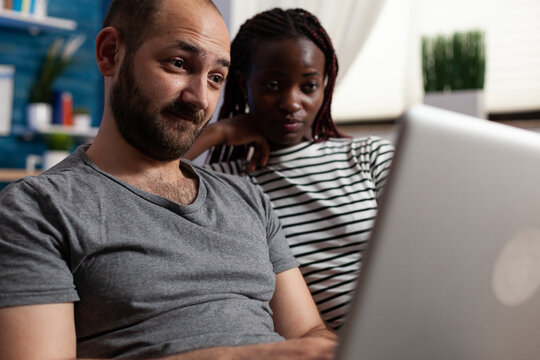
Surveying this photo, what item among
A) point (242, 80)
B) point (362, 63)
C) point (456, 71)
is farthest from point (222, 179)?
point (362, 63)

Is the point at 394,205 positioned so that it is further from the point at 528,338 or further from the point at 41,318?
the point at 41,318

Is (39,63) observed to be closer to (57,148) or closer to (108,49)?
(57,148)

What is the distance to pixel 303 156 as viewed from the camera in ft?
5.06

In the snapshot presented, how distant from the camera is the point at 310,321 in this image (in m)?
1.19

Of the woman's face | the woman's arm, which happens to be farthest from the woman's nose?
the woman's arm

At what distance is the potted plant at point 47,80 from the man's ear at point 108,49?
9.06ft

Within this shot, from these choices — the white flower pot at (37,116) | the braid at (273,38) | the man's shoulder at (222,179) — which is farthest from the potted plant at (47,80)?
the man's shoulder at (222,179)

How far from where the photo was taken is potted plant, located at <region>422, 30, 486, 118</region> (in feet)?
7.30

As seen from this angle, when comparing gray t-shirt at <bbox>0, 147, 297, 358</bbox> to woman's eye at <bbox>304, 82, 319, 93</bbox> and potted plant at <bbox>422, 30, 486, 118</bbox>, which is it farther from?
potted plant at <bbox>422, 30, 486, 118</bbox>

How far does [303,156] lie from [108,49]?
605 mm

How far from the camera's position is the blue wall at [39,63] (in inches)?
148

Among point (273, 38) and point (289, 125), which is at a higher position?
point (273, 38)

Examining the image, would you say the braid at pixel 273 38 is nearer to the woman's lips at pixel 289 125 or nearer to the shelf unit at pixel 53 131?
the woman's lips at pixel 289 125

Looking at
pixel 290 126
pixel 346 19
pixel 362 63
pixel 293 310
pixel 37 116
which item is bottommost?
pixel 293 310
